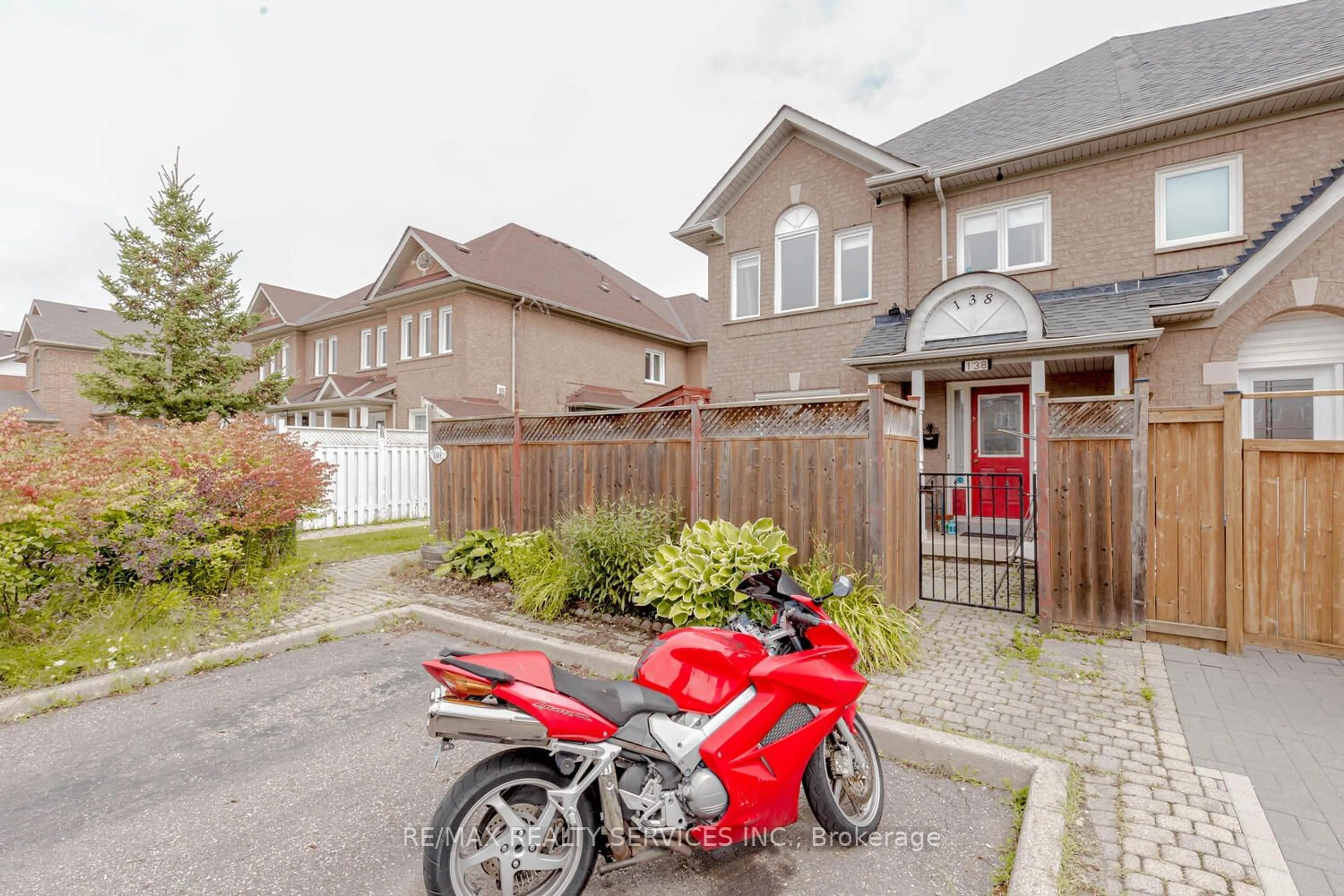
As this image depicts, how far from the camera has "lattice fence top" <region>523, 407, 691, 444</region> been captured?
5758 mm

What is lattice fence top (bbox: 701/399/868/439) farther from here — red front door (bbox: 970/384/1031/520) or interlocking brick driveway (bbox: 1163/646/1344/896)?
red front door (bbox: 970/384/1031/520)

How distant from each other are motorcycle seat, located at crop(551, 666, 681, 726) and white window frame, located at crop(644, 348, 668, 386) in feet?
69.5

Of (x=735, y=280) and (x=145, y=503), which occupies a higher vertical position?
(x=735, y=280)

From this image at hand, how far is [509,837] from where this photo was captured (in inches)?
77.5

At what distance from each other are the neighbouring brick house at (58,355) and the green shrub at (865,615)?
32466mm

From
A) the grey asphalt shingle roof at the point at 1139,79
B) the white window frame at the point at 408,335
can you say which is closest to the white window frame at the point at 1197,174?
the grey asphalt shingle roof at the point at 1139,79

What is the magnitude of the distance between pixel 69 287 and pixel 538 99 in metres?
81.0

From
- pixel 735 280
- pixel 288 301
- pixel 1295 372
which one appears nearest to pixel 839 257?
pixel 735 280

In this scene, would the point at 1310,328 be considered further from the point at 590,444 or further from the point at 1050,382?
the point at 590,444

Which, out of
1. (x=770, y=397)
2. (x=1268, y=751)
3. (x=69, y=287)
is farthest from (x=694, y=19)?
(x=69, y=287)

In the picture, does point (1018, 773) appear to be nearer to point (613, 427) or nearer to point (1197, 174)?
point (613, 427)

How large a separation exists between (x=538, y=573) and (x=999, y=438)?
8.25 m

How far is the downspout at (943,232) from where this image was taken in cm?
1035

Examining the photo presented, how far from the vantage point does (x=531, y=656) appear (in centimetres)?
212
